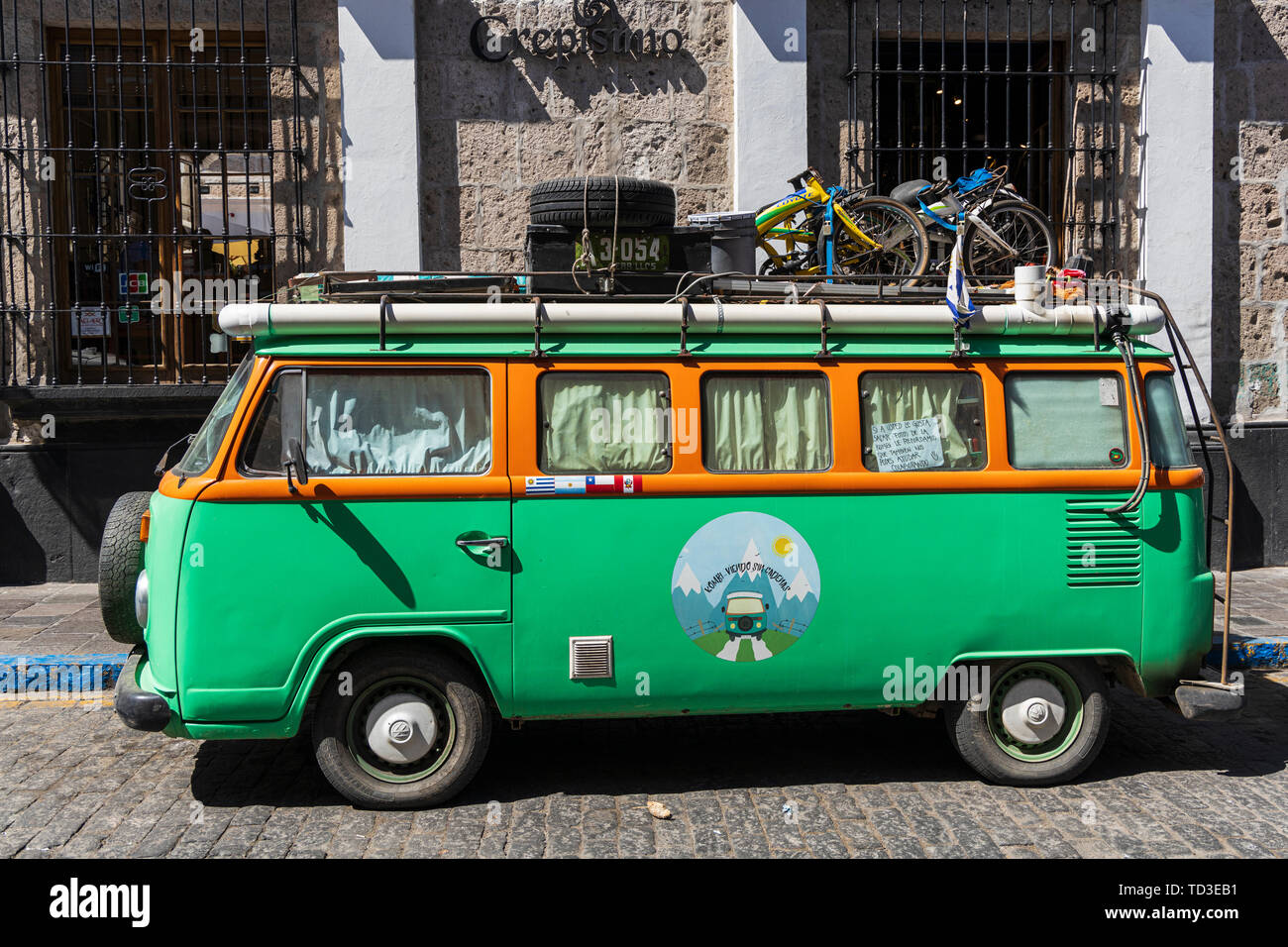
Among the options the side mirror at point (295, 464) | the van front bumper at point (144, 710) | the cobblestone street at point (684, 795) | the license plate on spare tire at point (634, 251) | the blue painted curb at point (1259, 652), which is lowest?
the cobblestone street at point (684, 795)

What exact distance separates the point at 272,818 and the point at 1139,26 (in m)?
10.1

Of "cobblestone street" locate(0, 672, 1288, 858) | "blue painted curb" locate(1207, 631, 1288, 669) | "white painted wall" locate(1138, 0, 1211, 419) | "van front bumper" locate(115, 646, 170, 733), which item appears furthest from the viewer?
"white painted wall" locate(1138, 0, 1211, 419)

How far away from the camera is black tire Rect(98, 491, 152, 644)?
5.60m

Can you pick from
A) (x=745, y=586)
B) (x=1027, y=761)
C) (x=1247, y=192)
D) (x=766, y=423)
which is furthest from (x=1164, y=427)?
(x=1247, y=192)

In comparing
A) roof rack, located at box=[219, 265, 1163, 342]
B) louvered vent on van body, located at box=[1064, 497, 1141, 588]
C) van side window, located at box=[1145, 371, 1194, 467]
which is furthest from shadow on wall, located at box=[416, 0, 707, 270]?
louvered vent on van body, located at box=[1064, 497, 1141, 588]

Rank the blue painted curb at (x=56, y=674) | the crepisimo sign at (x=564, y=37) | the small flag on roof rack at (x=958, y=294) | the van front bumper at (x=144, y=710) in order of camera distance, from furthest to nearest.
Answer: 1. the crepisimo sign at (x=564, y=37)
2. the blue painted curb at (x=56, y=674)
3. the small flag on roof rack at (x=958, y=294)
4. the van front bumper at (x=144, y=710)

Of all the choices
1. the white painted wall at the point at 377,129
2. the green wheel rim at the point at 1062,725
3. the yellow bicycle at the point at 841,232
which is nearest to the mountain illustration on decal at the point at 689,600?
the green wheel rim at the point at 1062,725

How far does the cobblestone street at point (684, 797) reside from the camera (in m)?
4.89

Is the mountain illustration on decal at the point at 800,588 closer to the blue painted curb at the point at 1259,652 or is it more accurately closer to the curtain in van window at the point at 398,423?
the curtain in van window at the point at 398,423

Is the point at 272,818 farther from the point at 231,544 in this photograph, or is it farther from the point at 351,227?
the point at 351,227

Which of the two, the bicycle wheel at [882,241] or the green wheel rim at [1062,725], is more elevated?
the bicycle wheel at [882,241]

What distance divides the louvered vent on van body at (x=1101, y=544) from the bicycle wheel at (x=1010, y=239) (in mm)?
4070

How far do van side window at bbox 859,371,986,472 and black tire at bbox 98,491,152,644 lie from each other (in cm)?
344

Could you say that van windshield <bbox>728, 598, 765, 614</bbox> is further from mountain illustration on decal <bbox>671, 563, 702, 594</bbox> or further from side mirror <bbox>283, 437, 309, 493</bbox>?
side mirror <bbox>283, 437, 309, 493</bbox>
